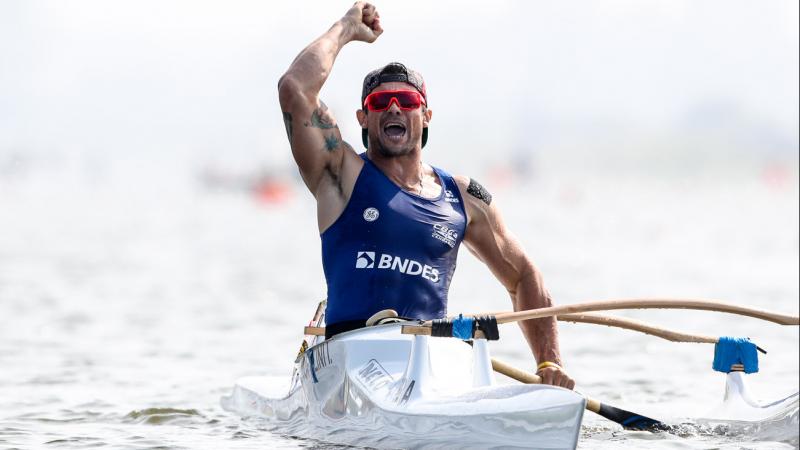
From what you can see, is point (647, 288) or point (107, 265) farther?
point (107, 265)

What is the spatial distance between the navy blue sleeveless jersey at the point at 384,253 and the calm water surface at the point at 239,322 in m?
0.96

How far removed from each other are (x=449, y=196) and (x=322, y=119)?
1.02 metres

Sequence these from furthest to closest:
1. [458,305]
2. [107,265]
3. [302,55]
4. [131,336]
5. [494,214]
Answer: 1. [107,265]
2. [458,305]
3. [131,336]
4. [494,214]
5. [302,55]

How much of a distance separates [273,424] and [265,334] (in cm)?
779

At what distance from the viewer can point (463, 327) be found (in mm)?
6938

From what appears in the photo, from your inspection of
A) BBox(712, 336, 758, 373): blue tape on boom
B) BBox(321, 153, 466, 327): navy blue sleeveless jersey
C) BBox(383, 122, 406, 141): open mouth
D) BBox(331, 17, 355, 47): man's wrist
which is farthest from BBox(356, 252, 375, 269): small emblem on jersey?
A: BBox(712, 336, 758, 373): blue tape on boom

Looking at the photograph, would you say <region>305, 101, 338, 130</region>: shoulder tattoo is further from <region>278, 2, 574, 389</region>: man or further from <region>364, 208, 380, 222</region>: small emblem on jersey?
<region>364, 208, 380, 222</region>: small emblem on jersey

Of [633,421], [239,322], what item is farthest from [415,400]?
[239,322]

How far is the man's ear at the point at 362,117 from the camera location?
8328 mm

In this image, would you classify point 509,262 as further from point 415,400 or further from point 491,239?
point 415,400

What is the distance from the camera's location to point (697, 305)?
7371 mm

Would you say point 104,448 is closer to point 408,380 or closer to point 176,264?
point 408,380

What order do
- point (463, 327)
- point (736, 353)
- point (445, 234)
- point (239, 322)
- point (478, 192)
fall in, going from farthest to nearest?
point (239, 322) < point (478, 192) < point (445, 234) < point (736, 353) < point (463, 327)

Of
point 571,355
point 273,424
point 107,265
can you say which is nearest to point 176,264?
point 107,265
